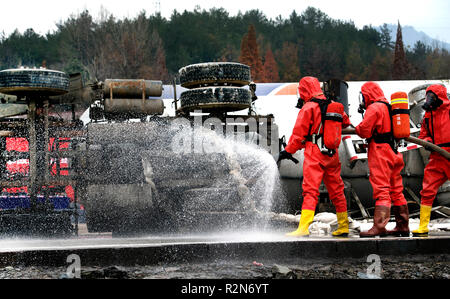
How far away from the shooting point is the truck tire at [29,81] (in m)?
7.48

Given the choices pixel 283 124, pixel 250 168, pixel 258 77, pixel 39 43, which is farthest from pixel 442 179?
pixel 39 43

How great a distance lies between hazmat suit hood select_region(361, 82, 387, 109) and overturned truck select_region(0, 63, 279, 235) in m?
1.87

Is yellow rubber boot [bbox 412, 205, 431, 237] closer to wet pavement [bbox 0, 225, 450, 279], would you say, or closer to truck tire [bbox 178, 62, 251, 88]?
wet pavement [bbox 0, 225, 450, 279]

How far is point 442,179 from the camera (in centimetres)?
619

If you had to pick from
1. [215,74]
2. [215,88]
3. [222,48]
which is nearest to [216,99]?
[215,88]

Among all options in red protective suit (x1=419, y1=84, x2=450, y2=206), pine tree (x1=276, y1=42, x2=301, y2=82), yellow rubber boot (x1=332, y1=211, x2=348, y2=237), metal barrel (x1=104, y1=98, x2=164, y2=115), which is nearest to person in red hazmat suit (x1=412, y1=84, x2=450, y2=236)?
red protective suit (x1=419, y1=84, x2=450, y2=206)

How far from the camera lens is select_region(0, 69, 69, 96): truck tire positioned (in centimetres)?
748

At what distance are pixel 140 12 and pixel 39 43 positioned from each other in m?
12.6

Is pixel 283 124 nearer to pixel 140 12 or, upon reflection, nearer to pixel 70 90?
pixel 70 90

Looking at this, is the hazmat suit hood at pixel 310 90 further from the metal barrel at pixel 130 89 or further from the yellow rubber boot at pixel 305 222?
the metal barrel at pixel 130 89

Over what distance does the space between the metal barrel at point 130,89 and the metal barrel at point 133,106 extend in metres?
0.11

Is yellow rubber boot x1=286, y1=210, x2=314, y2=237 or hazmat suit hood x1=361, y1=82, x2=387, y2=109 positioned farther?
hazmat suit hood x1=361, y1=82, x2=387, y2=109

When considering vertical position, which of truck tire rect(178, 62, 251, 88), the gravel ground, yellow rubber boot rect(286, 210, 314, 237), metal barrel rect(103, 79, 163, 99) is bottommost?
the gravel ground

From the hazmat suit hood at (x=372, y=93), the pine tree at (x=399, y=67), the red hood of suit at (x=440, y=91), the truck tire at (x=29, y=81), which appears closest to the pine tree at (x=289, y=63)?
the pine tree at (x=399, y=67)
